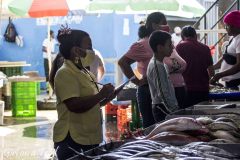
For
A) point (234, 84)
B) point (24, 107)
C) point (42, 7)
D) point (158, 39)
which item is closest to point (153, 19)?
point (158, 39)

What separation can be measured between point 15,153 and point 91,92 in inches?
199

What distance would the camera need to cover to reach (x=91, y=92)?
462cm

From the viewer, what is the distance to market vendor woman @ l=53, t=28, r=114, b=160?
4457mm

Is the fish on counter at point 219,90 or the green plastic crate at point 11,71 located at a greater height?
the green plastic crate at point 11,71

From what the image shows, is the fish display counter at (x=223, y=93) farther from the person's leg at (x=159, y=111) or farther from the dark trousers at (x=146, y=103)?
the person's leg at (x=159, y=111)

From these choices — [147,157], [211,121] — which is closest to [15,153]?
[211,121]

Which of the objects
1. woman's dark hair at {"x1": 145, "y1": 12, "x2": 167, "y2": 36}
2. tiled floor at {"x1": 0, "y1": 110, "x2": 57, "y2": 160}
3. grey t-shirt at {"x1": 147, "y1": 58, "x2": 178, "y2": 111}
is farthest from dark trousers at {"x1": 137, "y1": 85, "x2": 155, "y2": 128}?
tiled floor at {"x1": 0, "y1": 110, "x2": 57, "y2": 160}

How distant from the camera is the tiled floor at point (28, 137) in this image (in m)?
9.12

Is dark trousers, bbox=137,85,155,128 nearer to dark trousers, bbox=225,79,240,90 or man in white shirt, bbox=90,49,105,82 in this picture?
man in white shirt, bbox=90,49,105,82

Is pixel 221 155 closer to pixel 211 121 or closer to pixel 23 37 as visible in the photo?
pixel 211 121

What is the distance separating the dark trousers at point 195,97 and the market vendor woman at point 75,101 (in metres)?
2.83

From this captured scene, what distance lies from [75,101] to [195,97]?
3.22 m

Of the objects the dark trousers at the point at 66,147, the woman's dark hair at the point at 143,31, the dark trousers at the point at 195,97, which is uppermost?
the woman's dark hair at the point at 143,31

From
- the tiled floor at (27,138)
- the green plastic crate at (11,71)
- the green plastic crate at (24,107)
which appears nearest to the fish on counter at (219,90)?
the tiled floor at (27,138)
